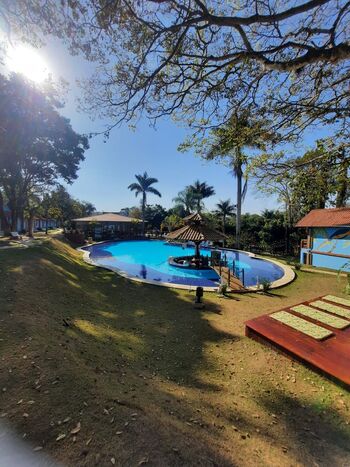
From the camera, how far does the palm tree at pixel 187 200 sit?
122 ft

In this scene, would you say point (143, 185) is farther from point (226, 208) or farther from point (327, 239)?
point (327, 239)

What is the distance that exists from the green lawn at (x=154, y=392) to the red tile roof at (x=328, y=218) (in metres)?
12.8

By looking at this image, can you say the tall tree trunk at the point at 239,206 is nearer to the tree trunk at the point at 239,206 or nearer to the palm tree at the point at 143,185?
the tree trunk at the point at 239,206

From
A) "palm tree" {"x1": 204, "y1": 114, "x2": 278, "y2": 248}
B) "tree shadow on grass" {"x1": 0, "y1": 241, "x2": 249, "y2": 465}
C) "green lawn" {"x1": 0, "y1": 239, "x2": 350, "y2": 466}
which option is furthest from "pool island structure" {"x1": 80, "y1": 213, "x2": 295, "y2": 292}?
"palm tree" {"x1": 204, "y1": 114, "x2": 278, "y2": 248}

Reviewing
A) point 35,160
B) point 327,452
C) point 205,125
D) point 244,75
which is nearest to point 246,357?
point 327,452

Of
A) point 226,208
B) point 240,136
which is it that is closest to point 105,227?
point 226,208

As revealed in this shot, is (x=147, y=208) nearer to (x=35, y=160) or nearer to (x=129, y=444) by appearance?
(x=35, y=160)

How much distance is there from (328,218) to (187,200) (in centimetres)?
2331

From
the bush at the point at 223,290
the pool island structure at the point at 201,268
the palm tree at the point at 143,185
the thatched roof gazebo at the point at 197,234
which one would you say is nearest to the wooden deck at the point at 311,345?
the bush at the point at 223,290

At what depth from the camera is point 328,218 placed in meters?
16.6

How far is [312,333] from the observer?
17.6ft

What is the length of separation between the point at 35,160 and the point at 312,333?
24.1 m

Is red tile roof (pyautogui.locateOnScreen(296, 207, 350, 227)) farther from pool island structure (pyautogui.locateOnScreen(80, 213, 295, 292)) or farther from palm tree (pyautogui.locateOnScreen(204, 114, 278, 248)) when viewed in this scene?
palm tree (pyautogui.locateOnScreen(204, 114, 278, 248))

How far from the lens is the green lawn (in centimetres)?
250
